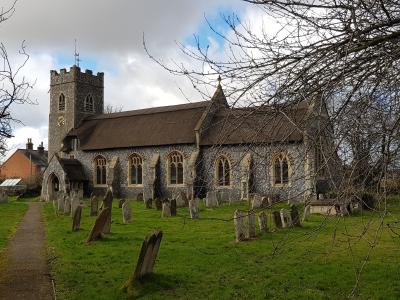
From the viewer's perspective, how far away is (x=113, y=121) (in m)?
37.1

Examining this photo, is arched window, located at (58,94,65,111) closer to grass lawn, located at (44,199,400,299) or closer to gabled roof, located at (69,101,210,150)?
gabled roof, located at (69,101,210,150)

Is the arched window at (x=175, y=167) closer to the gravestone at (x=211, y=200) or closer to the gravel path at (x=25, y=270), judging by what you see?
the gravestone at (x=211, y=200)

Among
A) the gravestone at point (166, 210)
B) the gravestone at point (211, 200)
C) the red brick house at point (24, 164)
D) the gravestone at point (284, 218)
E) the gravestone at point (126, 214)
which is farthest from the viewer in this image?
the red brick house at point (24, 164)

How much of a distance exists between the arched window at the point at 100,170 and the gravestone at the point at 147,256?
27.0 m

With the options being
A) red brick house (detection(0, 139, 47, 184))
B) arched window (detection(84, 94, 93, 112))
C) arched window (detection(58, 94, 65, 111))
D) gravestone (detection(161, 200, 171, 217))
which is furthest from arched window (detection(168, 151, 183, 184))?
red brick house (detection(0, 139, 47, 184))

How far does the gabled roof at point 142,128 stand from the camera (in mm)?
31453

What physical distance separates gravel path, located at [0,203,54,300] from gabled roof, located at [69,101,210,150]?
17.5 metres

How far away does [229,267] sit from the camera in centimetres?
934

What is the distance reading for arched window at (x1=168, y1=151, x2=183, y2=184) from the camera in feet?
102

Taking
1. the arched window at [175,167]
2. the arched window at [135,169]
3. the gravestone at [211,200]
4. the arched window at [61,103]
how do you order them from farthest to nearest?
the arched window at [61,103] → the arched window at [135,169] → the arched window at [175,167] → the gravestone at [211,200]

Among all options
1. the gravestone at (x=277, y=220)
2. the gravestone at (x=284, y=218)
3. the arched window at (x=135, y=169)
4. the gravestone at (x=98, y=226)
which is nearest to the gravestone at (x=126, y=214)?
the gravestone at (x=98, y=226)

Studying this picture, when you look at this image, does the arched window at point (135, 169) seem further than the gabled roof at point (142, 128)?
Yes

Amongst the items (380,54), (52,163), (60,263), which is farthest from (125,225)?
(52,163)

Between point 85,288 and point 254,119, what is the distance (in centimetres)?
457
